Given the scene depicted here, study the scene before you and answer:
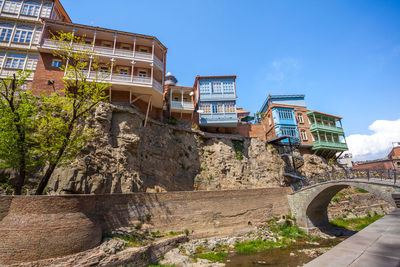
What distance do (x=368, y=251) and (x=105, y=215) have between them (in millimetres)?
14601

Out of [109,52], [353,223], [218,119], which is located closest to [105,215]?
[109,52]

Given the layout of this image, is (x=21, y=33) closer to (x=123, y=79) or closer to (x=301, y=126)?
(x=123, y=79)

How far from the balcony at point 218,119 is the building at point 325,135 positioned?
16.1m

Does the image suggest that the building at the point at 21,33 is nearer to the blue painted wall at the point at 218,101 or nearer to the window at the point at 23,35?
the window at the point at 23,35

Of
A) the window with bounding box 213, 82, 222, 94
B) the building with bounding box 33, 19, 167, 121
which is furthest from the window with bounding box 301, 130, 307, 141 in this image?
the building with bounding box 33, 19, 167, 121

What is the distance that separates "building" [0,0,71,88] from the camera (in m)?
21.3

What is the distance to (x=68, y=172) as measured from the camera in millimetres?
14688

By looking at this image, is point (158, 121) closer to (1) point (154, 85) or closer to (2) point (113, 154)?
(1) point (154, 85)

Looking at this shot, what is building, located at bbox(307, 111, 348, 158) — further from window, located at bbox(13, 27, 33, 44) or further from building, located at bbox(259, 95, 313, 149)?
window, located at bbox(13, 27, 33, 44)

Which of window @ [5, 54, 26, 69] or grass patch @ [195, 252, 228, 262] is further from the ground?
window @ [5, 54, 26, 69]

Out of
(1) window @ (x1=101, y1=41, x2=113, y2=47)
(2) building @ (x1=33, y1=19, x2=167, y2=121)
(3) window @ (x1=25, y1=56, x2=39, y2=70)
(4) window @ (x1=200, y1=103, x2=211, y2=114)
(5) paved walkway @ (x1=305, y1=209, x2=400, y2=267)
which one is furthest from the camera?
(4) window @ (x1=200, y1=103, x2=211, y2=114)

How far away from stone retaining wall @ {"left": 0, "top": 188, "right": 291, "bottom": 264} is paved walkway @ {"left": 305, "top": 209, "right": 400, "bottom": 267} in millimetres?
11810

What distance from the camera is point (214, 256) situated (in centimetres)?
1430

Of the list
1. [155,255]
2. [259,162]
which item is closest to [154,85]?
[155,255]
